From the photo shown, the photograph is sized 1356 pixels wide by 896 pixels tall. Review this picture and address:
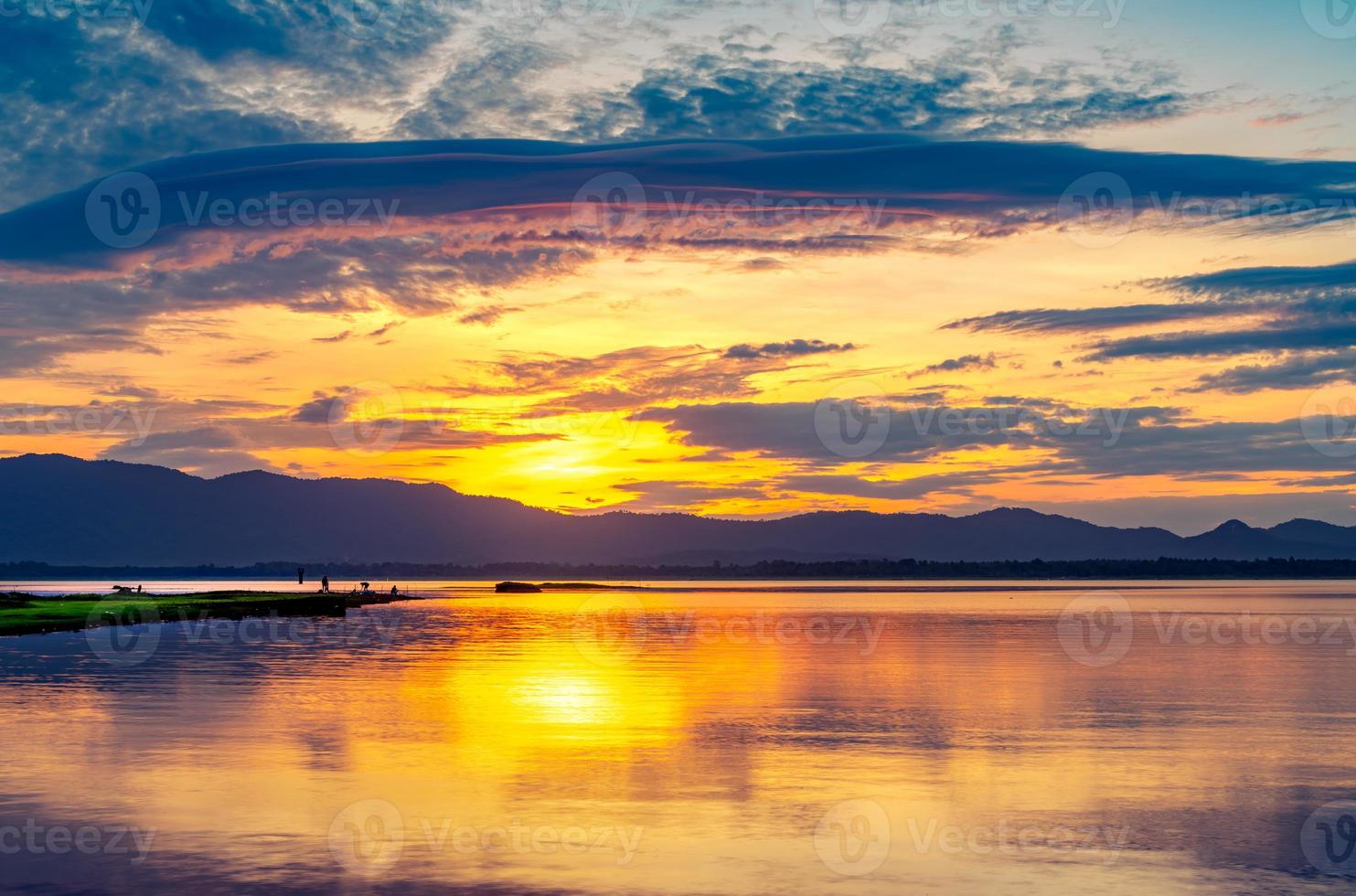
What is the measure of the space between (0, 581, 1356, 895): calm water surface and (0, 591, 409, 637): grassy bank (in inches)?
974

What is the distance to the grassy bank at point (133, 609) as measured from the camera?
284 ft

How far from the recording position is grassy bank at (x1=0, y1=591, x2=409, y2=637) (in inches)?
3413

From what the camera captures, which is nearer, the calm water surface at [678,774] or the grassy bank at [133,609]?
the calm water surface at [678,774]

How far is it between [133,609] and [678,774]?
293 ft

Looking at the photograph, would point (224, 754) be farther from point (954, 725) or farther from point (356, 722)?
point (954, 725)

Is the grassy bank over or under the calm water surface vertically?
over

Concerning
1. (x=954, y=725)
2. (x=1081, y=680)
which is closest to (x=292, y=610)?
(x=1081, y=680)

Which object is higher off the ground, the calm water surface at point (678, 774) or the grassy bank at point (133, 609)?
the grassy bank at point (133, 609)

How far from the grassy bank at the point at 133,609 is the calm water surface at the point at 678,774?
24.7 meters

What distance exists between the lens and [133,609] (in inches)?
4193

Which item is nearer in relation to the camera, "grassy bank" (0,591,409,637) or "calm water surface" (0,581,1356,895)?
"calm water surface" (0,581,1356,895)

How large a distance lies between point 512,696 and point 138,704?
1266 centimetres

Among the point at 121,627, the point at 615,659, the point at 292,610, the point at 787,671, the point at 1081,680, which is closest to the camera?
the point at 1081,680

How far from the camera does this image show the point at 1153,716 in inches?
1613
